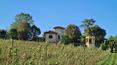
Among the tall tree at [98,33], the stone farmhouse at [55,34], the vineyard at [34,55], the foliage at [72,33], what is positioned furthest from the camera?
the tall tree at [98,33]

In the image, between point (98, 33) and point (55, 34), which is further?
point (55, 34)

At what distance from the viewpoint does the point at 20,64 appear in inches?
340

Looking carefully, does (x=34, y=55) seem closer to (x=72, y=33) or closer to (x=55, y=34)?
(x=72, y=33)

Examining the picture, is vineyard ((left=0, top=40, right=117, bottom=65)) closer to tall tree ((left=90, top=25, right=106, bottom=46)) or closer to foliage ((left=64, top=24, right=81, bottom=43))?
foliage ((left=64, top=24, right=81, bottom=43))

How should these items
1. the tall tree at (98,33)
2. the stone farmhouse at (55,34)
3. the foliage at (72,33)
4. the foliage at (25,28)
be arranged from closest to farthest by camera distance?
the foliage at (25,28) < the foliage at (72,33) < the stone farmhouse at (55,34) < the tall tree at (98,33)

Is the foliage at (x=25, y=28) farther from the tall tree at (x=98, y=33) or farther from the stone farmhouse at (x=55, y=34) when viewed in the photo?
the tall tree at (x=98, y=33)

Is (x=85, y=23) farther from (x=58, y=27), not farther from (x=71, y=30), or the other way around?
(x=71, y=30)

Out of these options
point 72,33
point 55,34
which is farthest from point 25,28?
point 55,34

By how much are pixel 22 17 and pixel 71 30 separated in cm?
1548

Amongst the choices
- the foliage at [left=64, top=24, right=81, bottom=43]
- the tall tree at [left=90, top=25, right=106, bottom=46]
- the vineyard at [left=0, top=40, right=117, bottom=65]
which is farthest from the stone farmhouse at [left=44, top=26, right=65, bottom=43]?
the vineyard at [left=0, top=40, right=117, bottom=65]

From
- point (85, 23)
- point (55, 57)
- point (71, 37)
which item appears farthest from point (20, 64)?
point (85, 23)

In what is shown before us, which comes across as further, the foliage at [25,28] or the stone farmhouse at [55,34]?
the stone farmhouse at [55,34]

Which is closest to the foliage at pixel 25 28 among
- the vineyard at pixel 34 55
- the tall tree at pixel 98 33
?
the tall tree at pixel 98 33

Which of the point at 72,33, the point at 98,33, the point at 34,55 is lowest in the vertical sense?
the point at 34,55
